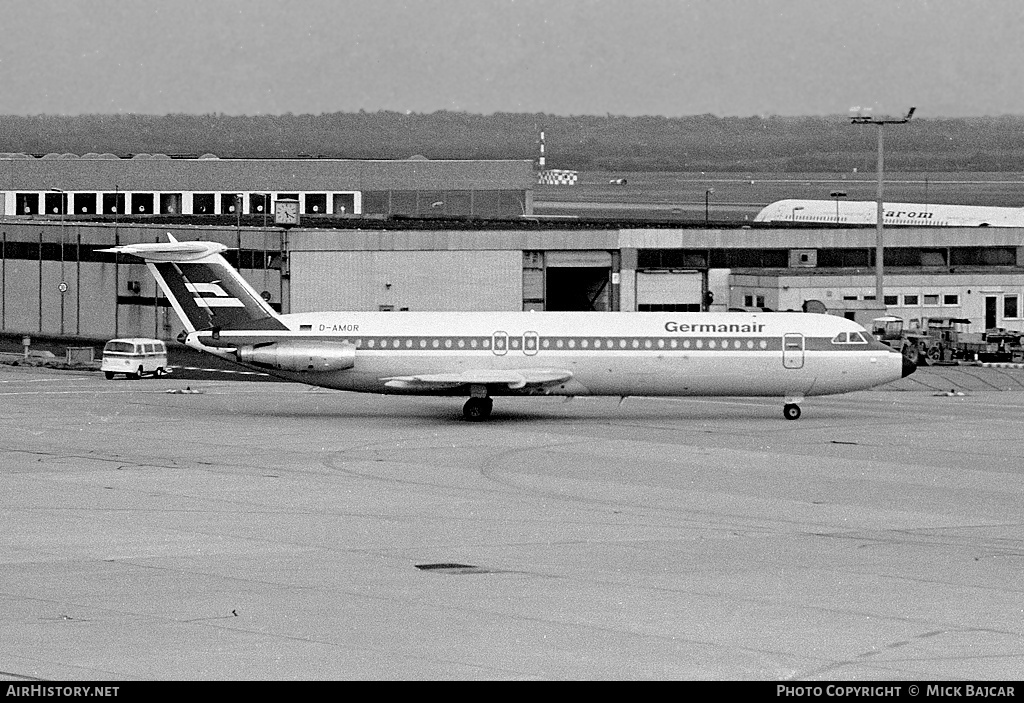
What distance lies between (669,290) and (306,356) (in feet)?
102

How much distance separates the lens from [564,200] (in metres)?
163

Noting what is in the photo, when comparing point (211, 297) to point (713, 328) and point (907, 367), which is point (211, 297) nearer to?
point (713, 328)

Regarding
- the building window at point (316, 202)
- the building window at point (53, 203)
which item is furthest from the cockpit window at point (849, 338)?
the building window at point (53, 203)

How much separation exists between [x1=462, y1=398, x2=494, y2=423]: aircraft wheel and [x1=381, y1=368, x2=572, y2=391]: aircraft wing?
839mm

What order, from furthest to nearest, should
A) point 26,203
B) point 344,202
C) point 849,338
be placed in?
point 344,202, point 26,203, point 849,338

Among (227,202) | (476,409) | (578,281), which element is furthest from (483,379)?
(227,202)

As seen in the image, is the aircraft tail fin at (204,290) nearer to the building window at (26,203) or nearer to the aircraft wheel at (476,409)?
the aircraft wheel at (476,409)

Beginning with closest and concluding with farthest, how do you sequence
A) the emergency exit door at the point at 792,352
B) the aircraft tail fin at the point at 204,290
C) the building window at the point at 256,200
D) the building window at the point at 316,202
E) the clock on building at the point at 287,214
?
1. the emergency exit door at the point at 792,352
2. the aircraft tail fin at the point at 204,290
3. the clock on building at the point at 287,214
4. the building window at the point at 256,200
5. the building window at the point at 316,202

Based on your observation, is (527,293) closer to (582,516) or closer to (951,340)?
(951,340)

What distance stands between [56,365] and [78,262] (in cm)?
1134

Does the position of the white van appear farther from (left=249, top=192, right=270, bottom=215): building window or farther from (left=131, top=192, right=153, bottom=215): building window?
(left=131, top=192, right=153, bottom=215): building window

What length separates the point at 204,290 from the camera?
4594cm

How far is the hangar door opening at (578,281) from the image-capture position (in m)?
71.7

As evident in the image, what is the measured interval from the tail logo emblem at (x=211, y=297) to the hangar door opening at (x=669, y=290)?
29.5 m
